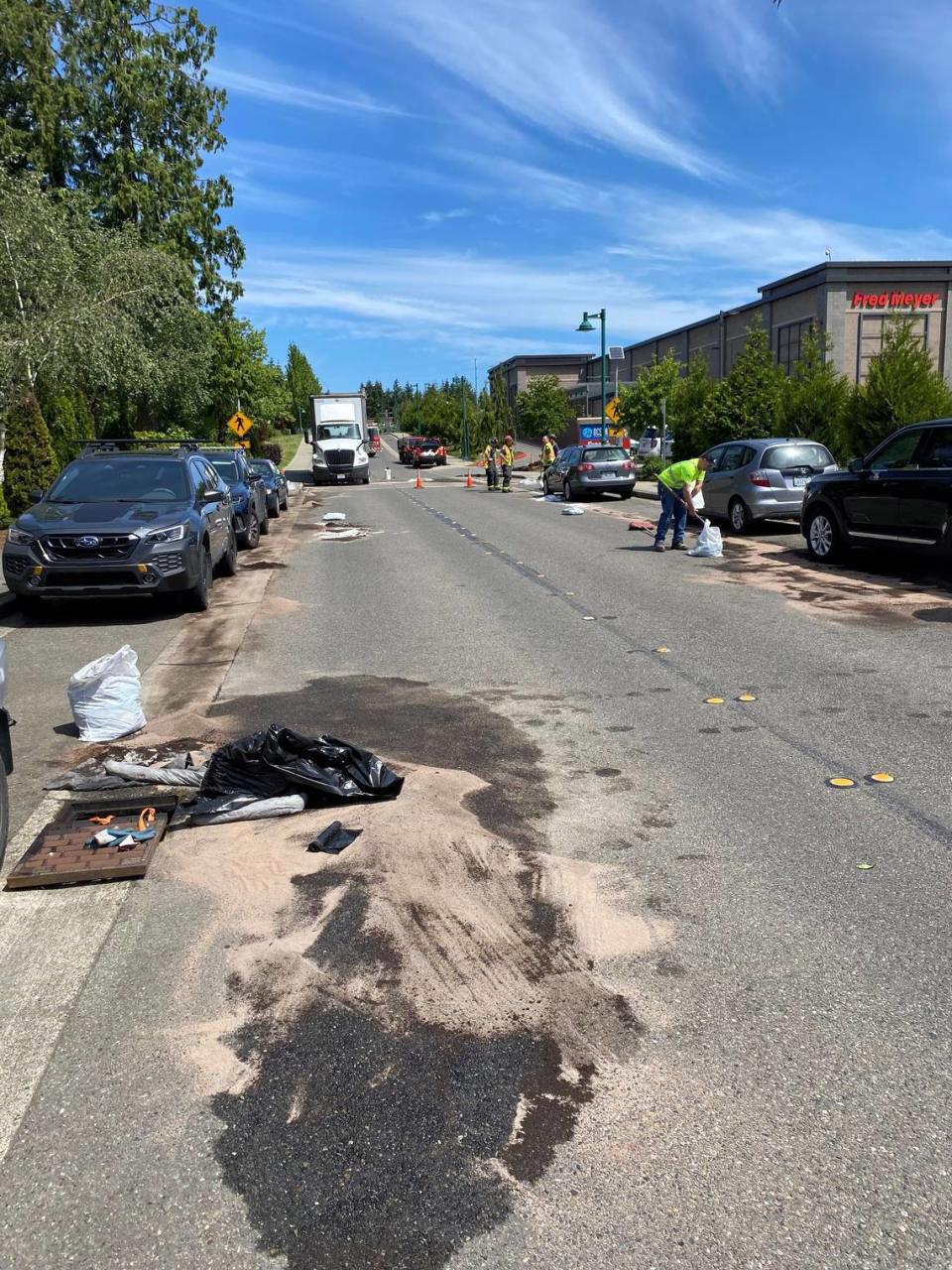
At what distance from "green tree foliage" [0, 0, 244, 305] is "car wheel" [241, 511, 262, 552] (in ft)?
61.2

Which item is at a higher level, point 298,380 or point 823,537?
point 298,380

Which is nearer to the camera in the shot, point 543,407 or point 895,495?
point 895,495

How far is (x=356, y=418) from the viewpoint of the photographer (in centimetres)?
4525

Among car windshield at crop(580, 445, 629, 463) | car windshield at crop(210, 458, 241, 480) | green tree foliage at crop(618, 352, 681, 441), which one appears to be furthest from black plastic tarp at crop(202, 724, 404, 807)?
green tree foliage at crop(618, 352, 681, 441)

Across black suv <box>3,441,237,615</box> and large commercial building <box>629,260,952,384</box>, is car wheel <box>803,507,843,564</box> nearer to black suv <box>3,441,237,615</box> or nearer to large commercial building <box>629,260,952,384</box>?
black suv <box>3,441,237,615</box>

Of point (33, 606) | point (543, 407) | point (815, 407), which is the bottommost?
point (33, 606)

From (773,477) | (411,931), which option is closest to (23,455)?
(773,477)

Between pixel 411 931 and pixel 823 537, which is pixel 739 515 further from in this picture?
pixel 411 931

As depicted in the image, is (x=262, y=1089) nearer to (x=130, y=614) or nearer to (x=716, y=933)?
(x=716, y=933)

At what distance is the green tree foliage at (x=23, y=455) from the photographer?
813 inches

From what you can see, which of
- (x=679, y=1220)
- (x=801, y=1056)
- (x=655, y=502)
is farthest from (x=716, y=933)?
(x=655, y=502)

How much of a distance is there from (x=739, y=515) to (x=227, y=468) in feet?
31.3

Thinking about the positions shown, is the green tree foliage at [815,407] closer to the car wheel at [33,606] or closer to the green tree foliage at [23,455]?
the green tree foliage at [23,455]

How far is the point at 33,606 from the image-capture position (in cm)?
1062
